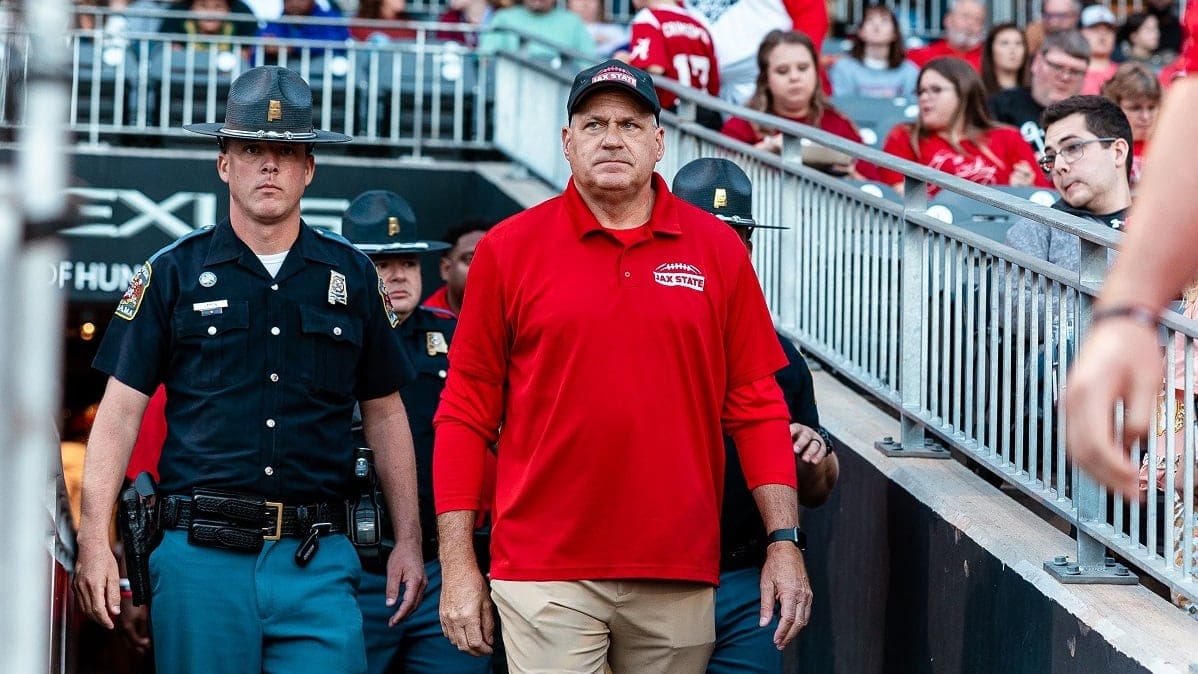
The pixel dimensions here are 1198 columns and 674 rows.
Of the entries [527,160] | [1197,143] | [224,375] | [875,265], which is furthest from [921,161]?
[1197,143]

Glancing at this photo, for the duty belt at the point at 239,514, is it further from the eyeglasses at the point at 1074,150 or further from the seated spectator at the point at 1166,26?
the seated spectator at the point at 1166,26

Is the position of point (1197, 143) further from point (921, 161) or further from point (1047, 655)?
point (921, 161)

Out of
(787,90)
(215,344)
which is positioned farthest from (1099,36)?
(215,344)

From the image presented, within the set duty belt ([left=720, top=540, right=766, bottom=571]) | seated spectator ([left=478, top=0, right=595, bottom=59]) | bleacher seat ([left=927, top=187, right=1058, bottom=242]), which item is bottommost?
duty belt ([left=720, top=540, right=766, bottom=571])

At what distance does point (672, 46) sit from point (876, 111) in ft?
8.34

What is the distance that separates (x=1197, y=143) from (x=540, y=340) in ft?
9.27

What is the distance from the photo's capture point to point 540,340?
14.2ft

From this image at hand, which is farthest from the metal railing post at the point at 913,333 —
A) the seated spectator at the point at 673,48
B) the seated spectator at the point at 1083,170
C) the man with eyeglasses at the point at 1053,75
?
the man with eyeglasses at the point at 1053,75

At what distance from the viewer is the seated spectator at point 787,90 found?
8445 millimetres

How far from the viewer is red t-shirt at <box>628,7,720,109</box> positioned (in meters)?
9.40

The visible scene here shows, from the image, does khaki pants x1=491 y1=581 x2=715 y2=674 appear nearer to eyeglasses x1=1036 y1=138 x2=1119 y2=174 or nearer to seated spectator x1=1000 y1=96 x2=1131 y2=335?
seated spectator x1=1000 y1=96 x2=1131 y2=335

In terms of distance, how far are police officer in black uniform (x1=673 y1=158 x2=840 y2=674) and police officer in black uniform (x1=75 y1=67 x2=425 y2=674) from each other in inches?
36.7

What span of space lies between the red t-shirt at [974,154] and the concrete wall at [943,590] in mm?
1951

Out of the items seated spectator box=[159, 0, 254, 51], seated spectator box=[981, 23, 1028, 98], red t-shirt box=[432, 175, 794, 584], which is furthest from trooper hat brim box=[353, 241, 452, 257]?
seated spectator box=[159, 0, 254, 51]
